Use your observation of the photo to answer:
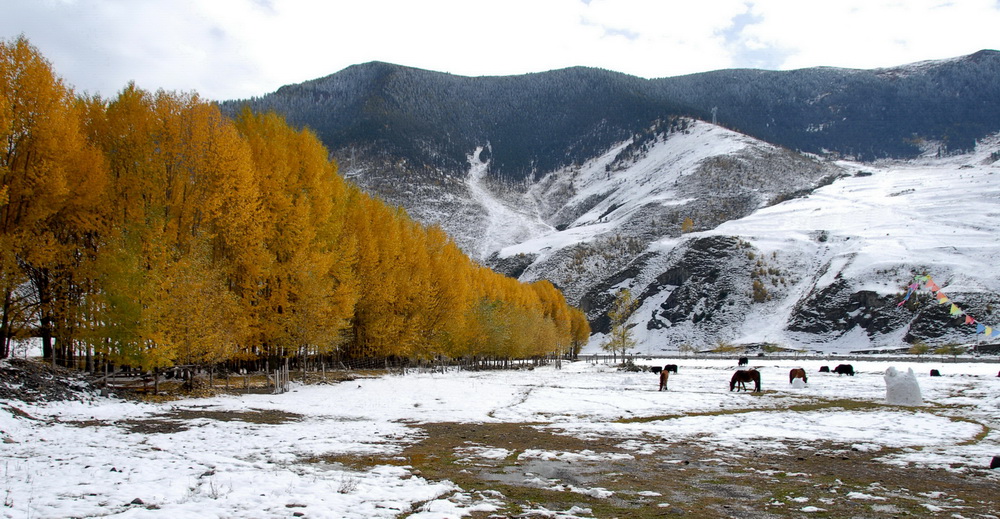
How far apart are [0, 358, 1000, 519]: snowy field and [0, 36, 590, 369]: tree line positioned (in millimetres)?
3196

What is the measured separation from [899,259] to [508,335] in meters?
75.4

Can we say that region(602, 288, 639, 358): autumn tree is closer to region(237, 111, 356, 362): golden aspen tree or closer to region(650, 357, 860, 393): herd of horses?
region(650, 357, 860, 393): herd of horses

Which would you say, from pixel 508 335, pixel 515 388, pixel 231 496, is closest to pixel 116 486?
pixel 231 496

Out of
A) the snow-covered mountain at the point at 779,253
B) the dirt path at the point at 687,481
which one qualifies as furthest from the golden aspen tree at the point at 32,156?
the snow-covered mountain at the point at 779,253

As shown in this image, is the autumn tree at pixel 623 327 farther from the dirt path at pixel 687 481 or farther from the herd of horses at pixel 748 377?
the dirt path at pixel 687 481

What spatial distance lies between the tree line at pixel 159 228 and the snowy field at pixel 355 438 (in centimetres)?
320

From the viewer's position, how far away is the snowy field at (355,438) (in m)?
6.77

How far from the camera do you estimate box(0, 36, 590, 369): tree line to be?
18562mm

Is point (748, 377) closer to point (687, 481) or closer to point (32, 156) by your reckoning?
point (687, 481)

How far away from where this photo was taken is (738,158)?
582ft

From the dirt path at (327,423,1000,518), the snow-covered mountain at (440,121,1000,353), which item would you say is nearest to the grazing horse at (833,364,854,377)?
the dirt path at (327,423,1000,518)

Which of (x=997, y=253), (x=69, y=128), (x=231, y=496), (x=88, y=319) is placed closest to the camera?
(x=231, y=496)

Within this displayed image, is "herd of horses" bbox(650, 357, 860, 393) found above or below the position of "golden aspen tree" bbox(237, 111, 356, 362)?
below

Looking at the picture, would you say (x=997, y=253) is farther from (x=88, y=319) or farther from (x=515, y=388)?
(x=88, y=319)
